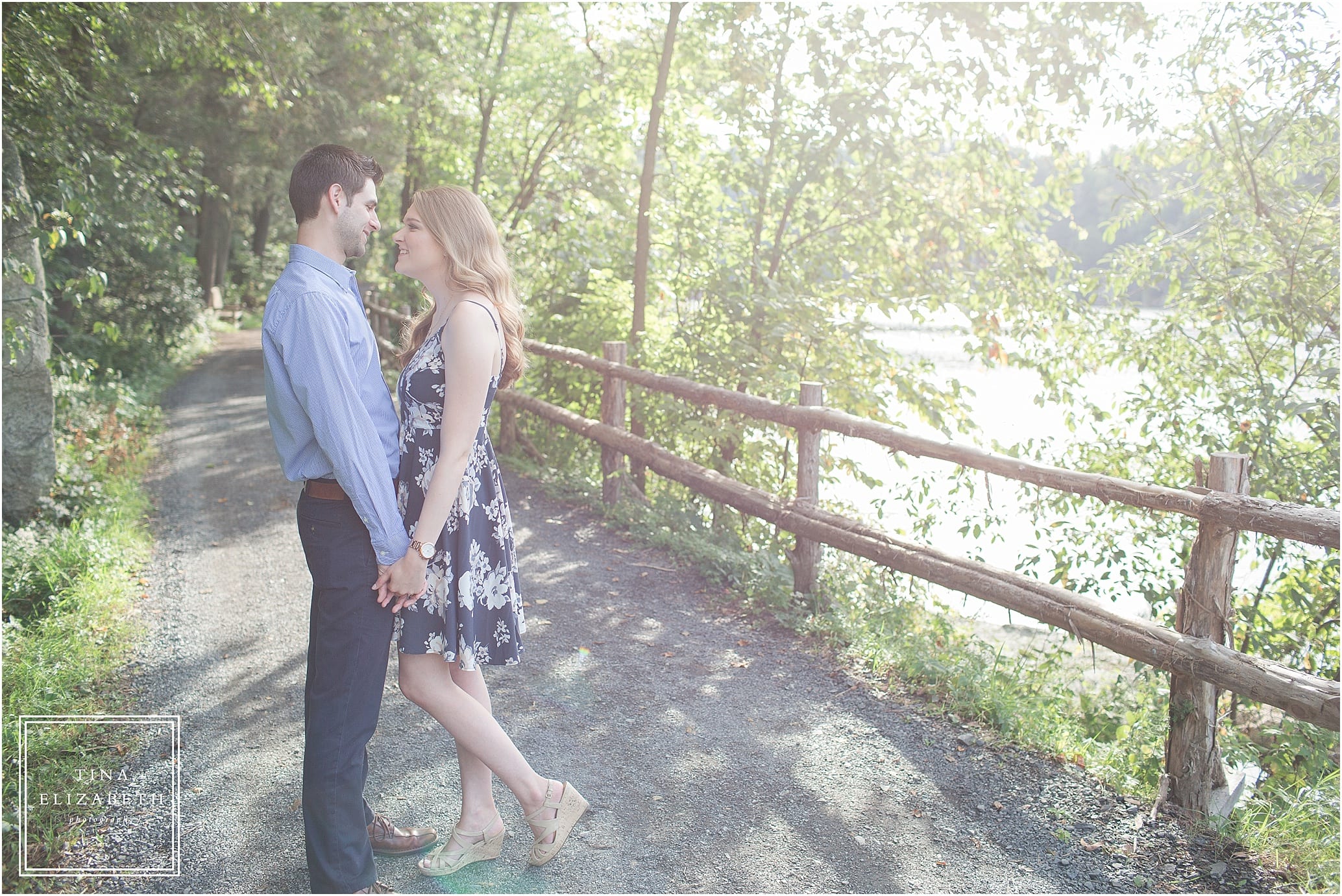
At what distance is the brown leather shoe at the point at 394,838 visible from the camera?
9.42ft

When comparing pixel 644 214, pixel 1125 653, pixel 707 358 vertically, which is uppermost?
pixel 644 214

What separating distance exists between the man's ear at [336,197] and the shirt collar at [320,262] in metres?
0.12

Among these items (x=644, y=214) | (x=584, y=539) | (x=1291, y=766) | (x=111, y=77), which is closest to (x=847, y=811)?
(x=1291, y=766)

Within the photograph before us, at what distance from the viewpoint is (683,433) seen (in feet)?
23.3

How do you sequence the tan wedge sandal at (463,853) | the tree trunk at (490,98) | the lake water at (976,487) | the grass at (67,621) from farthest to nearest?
the tree trunk at (490,98) → the lake water at (976,487) → the grass at (67,621) → the tan wedge sandal at (463,853)

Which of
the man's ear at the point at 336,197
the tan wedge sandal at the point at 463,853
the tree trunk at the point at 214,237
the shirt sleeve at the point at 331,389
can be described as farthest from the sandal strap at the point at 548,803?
the tree trunk at the point at 214,237

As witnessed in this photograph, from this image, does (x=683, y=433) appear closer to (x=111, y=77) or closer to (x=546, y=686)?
(x=546, y=686)

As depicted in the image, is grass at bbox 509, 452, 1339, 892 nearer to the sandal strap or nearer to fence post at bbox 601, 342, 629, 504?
fence post at bbox 601, 342, 629, 504

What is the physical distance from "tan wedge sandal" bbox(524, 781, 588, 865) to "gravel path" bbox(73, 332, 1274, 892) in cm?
7

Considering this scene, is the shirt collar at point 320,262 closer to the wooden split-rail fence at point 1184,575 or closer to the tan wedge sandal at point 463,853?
the tan wedge sandal at point 463,853

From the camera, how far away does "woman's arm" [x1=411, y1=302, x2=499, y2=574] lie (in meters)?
2.45

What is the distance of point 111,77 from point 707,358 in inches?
293

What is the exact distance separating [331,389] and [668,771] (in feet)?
6.42

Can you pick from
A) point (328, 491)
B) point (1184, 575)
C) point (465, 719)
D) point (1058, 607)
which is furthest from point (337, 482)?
point (1184, 575)
